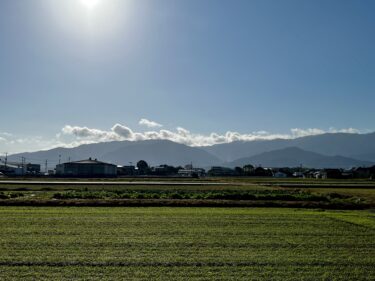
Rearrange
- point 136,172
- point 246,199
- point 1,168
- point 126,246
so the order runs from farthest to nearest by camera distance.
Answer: point 136,172, point 1,168, point 246,199, point 126,246

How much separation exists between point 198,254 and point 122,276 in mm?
3093

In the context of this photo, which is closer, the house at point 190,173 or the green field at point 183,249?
the green field at point 183,249

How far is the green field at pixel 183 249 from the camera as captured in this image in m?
10.1

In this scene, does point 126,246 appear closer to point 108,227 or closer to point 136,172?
point 108,227

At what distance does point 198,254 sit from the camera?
1216 centimetres

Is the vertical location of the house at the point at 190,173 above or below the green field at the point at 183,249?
above

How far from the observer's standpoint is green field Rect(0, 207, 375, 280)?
10.1 metres

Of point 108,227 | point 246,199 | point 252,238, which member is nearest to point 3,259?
point 108,227

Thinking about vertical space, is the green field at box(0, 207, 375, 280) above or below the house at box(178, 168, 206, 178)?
below

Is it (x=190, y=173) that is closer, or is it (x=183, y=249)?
(x=183, y=249)

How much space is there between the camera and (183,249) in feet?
42.1

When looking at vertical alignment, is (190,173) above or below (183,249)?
above

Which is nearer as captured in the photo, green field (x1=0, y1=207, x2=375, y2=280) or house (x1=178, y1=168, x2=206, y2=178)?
green field (x1=0, y1=207, x2=375, y2=280)

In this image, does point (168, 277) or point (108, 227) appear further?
point (108, 227)
